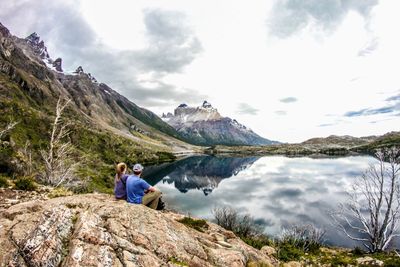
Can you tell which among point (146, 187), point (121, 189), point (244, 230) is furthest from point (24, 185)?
point (244, 230)

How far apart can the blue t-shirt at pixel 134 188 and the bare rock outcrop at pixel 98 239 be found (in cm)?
128

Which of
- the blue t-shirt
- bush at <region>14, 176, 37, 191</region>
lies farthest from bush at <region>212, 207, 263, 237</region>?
the blue t-shirt

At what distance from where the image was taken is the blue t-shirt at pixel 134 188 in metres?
14.0

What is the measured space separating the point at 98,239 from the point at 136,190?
4217 millimetres

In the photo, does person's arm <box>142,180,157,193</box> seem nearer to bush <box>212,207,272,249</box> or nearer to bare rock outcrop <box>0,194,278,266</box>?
bare rock outcrop <box>0,194,278,266</box>

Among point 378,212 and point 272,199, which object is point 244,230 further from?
point 272,199

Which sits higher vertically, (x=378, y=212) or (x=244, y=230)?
(x=378, y=212)

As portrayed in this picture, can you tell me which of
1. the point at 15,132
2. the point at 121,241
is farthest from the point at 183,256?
the point at 15,132

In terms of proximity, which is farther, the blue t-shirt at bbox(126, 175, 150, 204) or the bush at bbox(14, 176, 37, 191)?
the bush at bbox(14, 176, 37, 191)

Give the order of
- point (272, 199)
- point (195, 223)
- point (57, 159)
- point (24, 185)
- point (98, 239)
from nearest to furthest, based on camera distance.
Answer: point (98, 239) < point (195, 223) < point (24, 185) < point (57, 159) < point (272, 199)

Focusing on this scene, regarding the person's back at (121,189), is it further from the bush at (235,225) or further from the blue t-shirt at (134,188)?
the bush at (235,225)

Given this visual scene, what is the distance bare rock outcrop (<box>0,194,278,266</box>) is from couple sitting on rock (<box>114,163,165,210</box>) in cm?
131

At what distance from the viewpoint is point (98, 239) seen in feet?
33.0

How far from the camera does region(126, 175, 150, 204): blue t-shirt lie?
14047 millimetres
